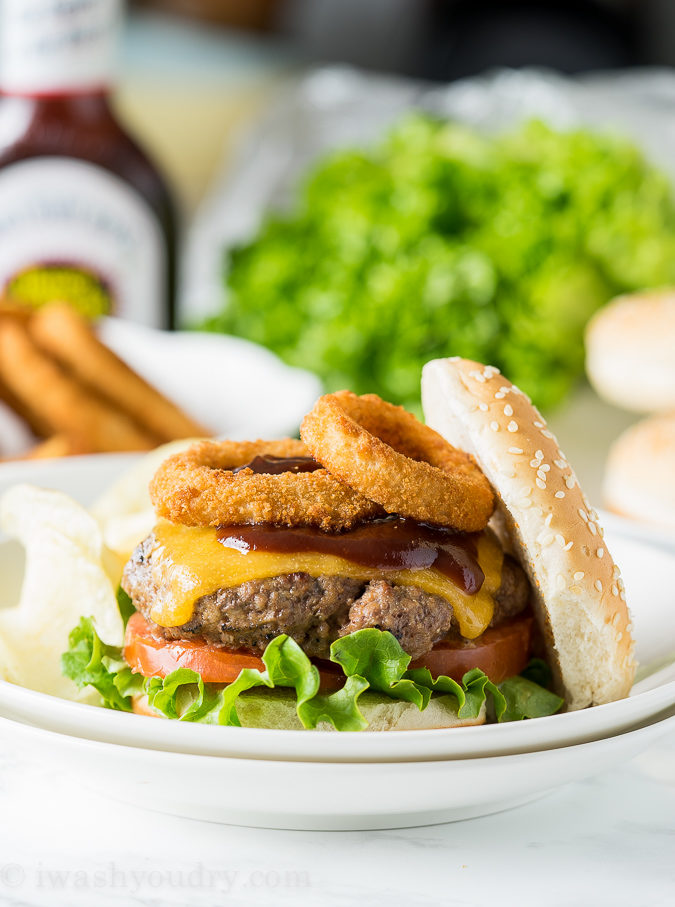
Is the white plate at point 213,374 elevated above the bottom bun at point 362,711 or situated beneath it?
situated beneath

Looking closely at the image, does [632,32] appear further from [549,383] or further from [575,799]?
[575,799]

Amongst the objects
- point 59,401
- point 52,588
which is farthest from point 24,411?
point 52,588

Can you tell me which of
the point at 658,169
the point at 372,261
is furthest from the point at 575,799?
the point at 658,169

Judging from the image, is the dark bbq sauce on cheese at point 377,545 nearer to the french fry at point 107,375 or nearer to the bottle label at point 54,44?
the french fry at point 107,375

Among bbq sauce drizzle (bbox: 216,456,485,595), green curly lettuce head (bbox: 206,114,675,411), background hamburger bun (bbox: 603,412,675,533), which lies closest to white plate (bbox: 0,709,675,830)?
bbq sauce drizzle (bbox: 216,456,485,595)

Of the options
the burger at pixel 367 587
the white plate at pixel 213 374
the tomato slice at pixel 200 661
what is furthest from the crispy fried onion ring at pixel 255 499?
the white plate at pixel 213 374

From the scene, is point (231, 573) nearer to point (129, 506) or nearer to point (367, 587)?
point (367, 587)
